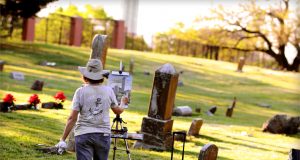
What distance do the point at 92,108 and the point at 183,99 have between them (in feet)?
64.5

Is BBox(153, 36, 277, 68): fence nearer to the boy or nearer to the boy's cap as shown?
the boy's cap

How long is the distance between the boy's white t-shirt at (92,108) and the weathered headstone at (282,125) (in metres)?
12.7

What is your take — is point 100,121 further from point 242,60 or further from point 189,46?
point 189,46

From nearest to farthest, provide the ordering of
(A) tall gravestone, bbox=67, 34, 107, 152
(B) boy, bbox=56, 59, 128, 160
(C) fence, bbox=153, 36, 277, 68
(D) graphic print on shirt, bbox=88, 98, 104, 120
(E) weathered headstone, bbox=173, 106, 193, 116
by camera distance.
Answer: (B) boy, bbox=56, 59, 128, 160 < (D) graphic print on shirt, bbox=88, 98, 104, 120 < (A) tall gravestone, bbox=67, 34, 107, 152 < (E) weathered headstone, bbox=173, 106, 193, 116 < (C) fence, bbox=153, 36, 277, 68

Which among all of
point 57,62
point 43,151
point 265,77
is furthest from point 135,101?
point 265,77

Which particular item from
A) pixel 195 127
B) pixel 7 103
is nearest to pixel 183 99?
pixel 195 127

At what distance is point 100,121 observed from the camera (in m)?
7.95

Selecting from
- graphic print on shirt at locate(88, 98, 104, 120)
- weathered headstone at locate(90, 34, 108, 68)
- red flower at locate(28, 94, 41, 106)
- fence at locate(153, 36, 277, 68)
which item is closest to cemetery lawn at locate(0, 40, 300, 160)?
red flower at locate(28, 94, 41, 106)

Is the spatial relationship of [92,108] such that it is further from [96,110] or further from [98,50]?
[98,50]

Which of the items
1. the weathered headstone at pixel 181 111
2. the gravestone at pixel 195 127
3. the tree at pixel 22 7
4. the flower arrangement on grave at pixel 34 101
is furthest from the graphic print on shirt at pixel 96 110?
the tree at pixel 22 7

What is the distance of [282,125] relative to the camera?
64.9 feet

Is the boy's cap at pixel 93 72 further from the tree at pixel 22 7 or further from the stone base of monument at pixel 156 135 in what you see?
the tree at pixel 22 7

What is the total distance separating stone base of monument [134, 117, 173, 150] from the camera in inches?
563

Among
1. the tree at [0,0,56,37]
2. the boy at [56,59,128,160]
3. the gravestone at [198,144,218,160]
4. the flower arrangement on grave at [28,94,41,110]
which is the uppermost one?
the tree at [0,0,56,37]
